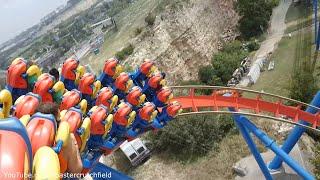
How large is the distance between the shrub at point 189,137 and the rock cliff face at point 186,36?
1192 centimetres

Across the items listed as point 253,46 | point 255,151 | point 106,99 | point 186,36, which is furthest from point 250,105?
point 186,36

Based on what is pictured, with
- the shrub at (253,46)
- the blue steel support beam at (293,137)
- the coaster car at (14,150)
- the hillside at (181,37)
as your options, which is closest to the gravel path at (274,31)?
the shrub at (253,46)

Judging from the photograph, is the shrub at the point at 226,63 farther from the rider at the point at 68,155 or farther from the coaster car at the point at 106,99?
the rider at the point at 68,155

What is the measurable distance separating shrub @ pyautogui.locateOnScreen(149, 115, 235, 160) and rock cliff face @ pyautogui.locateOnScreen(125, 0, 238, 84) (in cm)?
1192

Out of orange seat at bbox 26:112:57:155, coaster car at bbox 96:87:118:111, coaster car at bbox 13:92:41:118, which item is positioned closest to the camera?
orange seat at bbox 26:112:57:155

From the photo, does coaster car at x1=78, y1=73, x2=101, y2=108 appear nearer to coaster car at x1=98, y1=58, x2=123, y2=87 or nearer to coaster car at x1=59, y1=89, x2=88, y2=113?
coaster car at x1=98, y1=58, x2=123, y2=87

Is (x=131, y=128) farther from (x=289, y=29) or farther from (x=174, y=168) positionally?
(x=289, y=29)

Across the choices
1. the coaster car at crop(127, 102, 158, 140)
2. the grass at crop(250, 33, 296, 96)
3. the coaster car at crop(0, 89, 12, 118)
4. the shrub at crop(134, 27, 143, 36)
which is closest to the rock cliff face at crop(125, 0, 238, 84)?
the shrub at crop(134, 27, 143, 36)

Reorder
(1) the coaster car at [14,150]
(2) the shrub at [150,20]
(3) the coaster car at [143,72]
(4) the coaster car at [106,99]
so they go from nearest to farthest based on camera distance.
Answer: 1. (1) the coaster car at [14,150]
2. (4) the coaster car at [106,99]
3. (3) the coaster car at [143,72]
4. (2) the shrub at [150,20]

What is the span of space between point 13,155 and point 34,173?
0.77ft

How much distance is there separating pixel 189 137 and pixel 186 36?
1798cm

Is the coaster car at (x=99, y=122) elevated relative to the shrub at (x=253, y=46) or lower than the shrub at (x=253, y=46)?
elevated

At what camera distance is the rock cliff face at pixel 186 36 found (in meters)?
30.4

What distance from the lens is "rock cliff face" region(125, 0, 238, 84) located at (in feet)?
99.9
